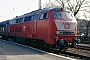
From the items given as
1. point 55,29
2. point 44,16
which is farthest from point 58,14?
point 55,29

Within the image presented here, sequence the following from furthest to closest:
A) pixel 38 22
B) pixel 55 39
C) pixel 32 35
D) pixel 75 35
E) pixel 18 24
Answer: pixel 18 24
pixel 32 35
pixel 38 22
pixel 75 35
pixel 55 39

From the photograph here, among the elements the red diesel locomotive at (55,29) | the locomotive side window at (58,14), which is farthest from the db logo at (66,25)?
the locomotive side window at (58,14)

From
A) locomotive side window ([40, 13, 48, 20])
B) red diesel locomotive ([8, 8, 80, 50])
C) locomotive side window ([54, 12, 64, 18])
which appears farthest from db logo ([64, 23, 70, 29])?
locomotive side window ([40, 13, 48, 20])

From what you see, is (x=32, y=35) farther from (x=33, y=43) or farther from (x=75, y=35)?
(x=75, y=35)

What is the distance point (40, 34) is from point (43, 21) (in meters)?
1.23

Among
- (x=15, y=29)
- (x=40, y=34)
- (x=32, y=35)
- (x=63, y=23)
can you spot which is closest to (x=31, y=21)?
(x=32, y=35)

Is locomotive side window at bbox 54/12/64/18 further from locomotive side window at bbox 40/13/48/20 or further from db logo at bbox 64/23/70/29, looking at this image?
db logo at bbox 64/23/70/29

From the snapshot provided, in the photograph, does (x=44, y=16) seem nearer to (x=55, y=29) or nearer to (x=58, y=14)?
(x=58, y=14)

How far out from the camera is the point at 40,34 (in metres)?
17.0

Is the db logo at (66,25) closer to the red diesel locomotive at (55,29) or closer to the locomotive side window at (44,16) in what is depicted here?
the red diesel locomotive at (55,29)

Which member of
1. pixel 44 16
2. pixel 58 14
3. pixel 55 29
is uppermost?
pixel 58 14

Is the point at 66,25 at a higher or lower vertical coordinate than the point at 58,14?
lower

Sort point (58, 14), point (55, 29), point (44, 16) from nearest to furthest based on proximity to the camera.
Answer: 1. point (55, 29)
2. point (58, 14)
3. point (44, 16)

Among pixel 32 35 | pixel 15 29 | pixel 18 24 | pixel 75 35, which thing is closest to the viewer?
pixel 75 35
